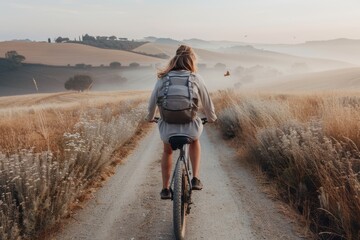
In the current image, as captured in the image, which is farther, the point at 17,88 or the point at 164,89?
the point at 17,88

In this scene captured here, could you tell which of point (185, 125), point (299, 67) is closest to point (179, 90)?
point (185, 125)

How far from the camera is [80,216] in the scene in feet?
16.4

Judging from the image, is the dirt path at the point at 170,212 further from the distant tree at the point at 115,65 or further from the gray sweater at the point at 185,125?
the distant tree at the point at 115,65

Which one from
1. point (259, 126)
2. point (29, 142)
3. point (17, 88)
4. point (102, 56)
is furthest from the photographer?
point (102, 56)

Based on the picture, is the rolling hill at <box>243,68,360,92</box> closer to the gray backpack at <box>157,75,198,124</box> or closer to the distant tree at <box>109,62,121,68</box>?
the gray backpack at <box>157,75,198,124</box>

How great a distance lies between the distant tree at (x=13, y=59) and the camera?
9915cm

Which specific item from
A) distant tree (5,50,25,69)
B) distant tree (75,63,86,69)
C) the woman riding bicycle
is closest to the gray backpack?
the woman riding bicycle

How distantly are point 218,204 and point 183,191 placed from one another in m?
1.37

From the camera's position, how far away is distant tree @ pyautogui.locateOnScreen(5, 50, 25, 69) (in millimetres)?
99150

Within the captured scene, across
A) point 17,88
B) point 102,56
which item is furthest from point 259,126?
point 102,56

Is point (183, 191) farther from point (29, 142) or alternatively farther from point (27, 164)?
point (29, 142)

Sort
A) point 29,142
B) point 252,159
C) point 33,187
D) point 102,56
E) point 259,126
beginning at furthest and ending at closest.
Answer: point 102,56
point 259,126
point 252,159
point 29,142
point 33,187

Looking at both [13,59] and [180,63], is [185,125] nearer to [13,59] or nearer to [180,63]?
[180,63]

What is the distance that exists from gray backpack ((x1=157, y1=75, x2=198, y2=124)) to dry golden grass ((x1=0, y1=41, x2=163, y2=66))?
10817cm
